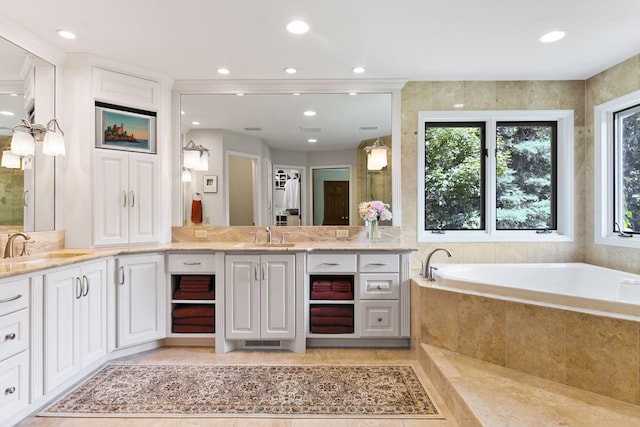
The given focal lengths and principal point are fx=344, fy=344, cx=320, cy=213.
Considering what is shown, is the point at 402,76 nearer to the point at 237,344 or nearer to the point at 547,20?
the point at 547,20

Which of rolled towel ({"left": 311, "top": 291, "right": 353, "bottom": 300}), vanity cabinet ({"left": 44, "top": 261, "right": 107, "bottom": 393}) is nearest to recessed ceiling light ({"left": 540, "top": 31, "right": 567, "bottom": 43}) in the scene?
rolled towel ({"left": 311, "top": 291, "right": 353, "bottom": 300})

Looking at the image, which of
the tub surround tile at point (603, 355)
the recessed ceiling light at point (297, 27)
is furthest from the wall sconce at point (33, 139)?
the tub surround tile at point (603, 355)

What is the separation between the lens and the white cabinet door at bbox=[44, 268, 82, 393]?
2033 mm

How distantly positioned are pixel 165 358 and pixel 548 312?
2.74m

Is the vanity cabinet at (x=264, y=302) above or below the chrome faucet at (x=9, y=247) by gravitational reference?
below

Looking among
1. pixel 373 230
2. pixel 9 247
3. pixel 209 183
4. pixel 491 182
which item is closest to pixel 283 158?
pixel 209 183

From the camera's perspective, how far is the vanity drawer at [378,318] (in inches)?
114

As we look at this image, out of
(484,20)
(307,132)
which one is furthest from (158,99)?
(484,20)

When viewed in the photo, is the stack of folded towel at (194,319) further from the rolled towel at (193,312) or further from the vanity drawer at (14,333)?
the vanity drawer at (14,333)

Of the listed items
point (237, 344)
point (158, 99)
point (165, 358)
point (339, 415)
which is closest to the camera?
point (339, 415)

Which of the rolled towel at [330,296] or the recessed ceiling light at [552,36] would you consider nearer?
the recessed ceiling light at [552,36]

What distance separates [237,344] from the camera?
9.61 feet

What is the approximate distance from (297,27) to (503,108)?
2.23 meters

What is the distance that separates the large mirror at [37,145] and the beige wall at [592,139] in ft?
15.6
